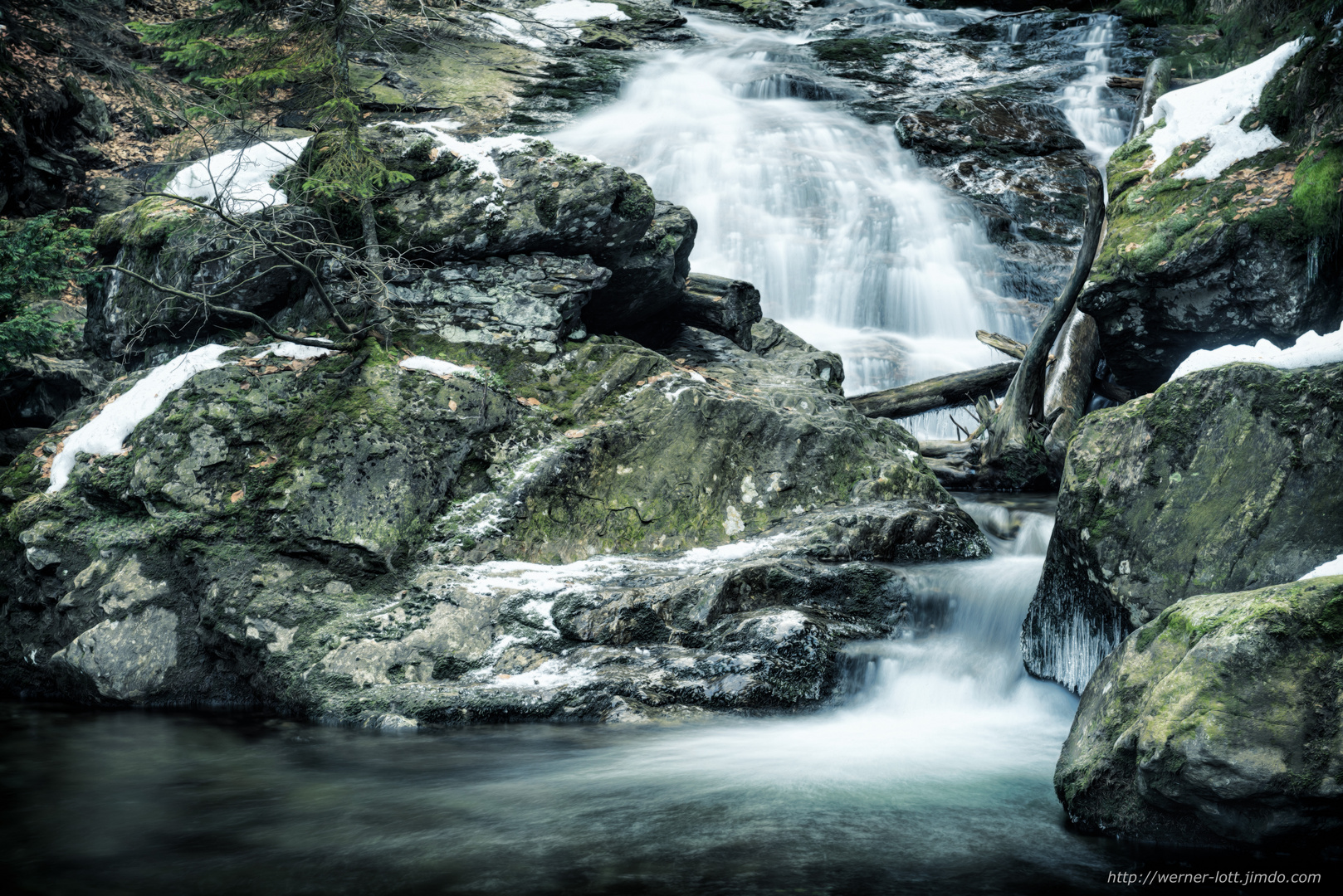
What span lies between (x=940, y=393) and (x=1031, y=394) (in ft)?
5.15

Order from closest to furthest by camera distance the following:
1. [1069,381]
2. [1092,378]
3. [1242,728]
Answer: [1242,728] < [1069,381] < [1092,378]

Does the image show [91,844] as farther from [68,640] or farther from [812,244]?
[812,244]

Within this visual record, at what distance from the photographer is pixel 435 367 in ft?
22.6

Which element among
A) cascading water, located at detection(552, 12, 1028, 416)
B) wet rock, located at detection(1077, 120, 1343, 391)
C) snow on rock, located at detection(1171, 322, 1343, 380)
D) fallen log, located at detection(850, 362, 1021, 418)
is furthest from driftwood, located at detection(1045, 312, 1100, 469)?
snow on rock, located at detection(1171, 322, 1343, 380)

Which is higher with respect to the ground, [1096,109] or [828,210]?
[1096,109]

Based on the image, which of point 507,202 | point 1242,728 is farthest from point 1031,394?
point 1242,728

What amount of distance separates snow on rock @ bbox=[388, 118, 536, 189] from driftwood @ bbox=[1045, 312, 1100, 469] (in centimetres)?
614

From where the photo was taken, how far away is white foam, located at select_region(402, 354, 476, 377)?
269 inches

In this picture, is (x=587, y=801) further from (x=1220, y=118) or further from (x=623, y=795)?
(x=1220, y=118)

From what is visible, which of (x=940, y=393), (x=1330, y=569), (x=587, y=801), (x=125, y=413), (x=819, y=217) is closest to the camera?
(x=1330, y=569)

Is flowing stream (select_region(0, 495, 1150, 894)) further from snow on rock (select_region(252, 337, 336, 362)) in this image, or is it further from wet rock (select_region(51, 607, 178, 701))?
snow on rock (select_region(252, 337, 336, 362))

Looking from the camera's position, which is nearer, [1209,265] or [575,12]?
[1209,265]

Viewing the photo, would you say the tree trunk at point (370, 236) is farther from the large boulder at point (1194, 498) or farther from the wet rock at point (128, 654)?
the large boulder at point (1194, 498)

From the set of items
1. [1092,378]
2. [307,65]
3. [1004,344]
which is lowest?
[1092,378]
